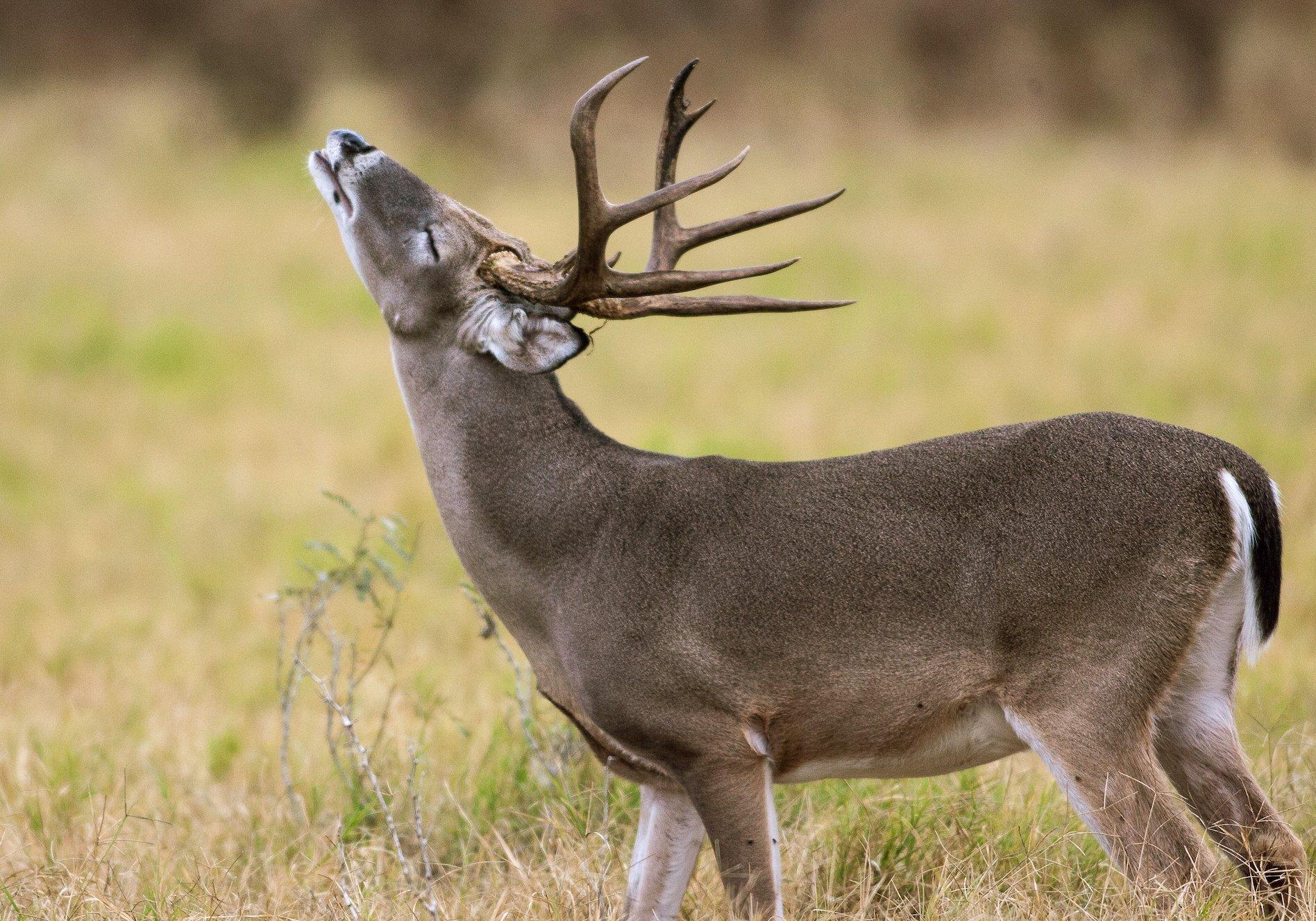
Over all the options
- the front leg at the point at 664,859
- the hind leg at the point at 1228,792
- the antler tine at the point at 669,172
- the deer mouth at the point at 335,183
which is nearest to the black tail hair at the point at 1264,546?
the hind leg at the point at 1228,792

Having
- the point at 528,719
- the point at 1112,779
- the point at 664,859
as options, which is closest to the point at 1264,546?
the point at 1112,779

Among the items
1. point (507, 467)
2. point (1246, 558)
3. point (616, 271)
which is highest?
point (616, 271)

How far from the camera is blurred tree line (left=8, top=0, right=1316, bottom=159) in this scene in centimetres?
2092

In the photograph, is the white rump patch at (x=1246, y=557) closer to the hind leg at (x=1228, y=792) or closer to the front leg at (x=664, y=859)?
the hind leg at (x=1228, y=792)

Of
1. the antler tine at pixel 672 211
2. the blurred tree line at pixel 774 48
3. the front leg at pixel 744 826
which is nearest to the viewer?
the front leg at pixel 744 826

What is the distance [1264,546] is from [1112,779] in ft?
1.89

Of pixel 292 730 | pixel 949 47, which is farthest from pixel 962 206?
pixel 292 730

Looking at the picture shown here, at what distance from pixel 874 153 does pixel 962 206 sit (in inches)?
121

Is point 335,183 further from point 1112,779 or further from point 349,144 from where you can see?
point 1112,779

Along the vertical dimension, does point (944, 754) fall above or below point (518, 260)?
below

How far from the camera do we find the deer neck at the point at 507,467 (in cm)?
331

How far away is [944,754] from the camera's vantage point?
3113 millimetres

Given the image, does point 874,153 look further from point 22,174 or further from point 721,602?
point 721,602

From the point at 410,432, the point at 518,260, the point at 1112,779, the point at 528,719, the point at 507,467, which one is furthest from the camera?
the point at 410,432
